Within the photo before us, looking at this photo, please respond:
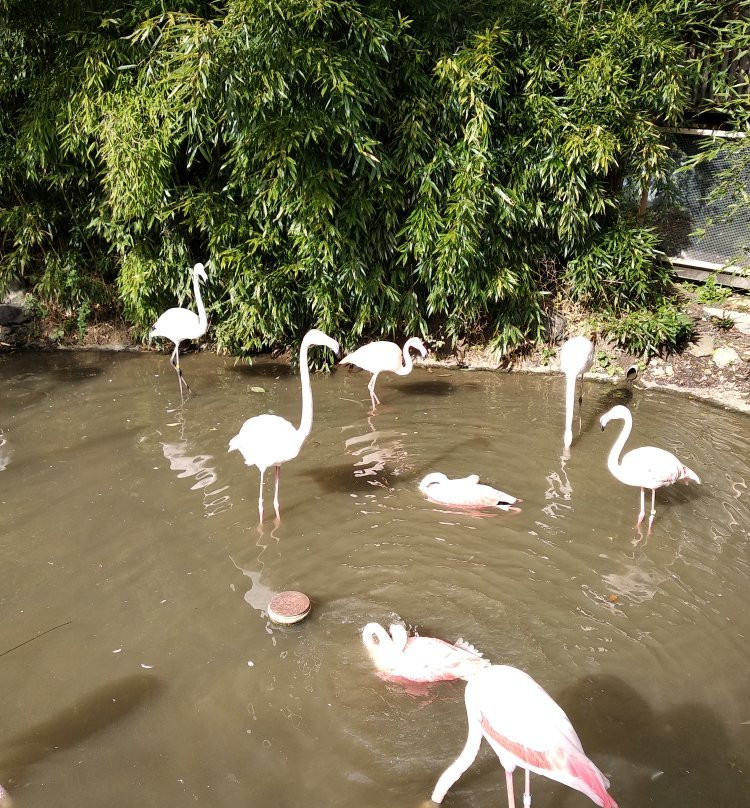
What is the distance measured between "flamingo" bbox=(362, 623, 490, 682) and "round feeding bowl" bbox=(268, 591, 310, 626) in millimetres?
410

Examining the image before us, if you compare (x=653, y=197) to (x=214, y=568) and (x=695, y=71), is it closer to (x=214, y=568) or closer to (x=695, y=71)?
(x=695, y=71)

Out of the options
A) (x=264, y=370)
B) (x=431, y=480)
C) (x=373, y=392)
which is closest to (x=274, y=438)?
(x=431, y=480)

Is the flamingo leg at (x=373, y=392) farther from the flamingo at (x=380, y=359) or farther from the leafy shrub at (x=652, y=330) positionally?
the leafy shrub at (x=652, y=330)

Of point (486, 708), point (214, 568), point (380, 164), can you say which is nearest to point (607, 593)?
point (486, 708)

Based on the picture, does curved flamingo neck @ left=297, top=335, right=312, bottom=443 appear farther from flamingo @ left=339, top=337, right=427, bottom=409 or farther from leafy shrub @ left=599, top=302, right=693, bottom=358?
leafy shrub @ left=599, top=302, right=693, bottom=358

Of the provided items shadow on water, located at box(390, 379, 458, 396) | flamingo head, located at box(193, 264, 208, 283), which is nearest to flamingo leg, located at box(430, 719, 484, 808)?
shadow on water, located at box(390, 379, 458, 396)

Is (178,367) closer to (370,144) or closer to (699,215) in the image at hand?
(370,144)

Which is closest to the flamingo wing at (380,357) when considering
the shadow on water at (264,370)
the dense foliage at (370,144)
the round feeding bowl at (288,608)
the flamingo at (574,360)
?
the dense foliage at (370,144)

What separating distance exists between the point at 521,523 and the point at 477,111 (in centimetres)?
370

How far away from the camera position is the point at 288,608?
345cm

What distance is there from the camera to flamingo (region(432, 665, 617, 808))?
2.23m

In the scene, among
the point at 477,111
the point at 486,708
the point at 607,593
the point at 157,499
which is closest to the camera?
the point at 486,708

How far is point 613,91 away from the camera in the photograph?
5969 mm

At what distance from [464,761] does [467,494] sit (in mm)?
2153
